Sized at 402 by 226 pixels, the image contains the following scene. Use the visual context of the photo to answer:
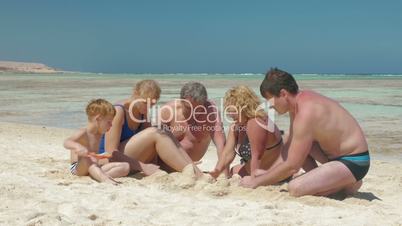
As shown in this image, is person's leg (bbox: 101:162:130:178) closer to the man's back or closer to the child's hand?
the child's hand

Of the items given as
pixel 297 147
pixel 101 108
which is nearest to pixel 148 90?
pixel 101 108

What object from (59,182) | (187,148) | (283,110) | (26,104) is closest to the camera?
(283,110)

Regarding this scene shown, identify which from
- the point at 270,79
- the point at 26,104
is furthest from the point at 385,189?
the point at 26,104

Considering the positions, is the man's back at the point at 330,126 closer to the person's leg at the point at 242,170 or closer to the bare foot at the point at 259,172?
the bare foot at the point at 259,172

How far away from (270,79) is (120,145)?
1.80 meters

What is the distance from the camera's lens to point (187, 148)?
5.66 metres

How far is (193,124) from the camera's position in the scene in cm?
551

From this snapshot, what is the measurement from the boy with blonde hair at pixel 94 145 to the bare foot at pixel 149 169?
18 centimetres

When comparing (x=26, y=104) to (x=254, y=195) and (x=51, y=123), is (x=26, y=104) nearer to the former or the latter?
(x=51, y=123)

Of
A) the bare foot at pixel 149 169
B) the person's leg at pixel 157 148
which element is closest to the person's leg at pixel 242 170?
the person's leg at pixel 157 148

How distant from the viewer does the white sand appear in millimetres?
3553

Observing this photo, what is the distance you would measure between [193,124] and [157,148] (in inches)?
22.3

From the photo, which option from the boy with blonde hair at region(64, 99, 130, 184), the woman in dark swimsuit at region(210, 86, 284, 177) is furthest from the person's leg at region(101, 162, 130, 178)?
the woman in dark swimsuit at region(210, 86, 284, 177)

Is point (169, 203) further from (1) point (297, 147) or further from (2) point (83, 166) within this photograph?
(2) point (83, 166)
